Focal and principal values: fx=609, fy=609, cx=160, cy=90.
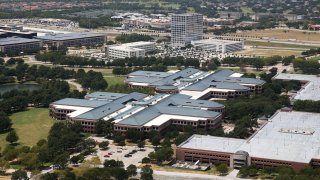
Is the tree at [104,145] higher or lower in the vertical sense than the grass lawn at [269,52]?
lower

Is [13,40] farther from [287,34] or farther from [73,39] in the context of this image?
[287,34]

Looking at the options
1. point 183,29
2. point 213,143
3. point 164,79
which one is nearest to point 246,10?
point 183,29

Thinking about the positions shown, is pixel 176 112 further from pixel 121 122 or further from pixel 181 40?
pixel 181 40

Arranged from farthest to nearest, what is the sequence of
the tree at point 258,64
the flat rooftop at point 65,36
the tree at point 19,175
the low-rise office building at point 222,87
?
the flat rooftop at point 65,36, the tree at point 258,64, the low-rise office building at point 222,87, the tree at point 19,175

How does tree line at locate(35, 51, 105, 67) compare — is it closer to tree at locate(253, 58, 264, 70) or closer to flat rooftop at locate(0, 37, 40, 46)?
flat rooftop at locate(0, 37, 40, 46)

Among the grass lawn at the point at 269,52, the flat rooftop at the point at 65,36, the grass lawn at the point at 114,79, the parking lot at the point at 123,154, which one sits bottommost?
the parking lot at the point at 123,154

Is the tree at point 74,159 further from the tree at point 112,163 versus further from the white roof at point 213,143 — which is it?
the white roof at point 213,143

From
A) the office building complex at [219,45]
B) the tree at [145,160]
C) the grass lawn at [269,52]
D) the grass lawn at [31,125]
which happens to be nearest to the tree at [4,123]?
the grass lawn at [31,125]

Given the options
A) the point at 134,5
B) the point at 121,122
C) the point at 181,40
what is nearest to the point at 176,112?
the point at 121,122
